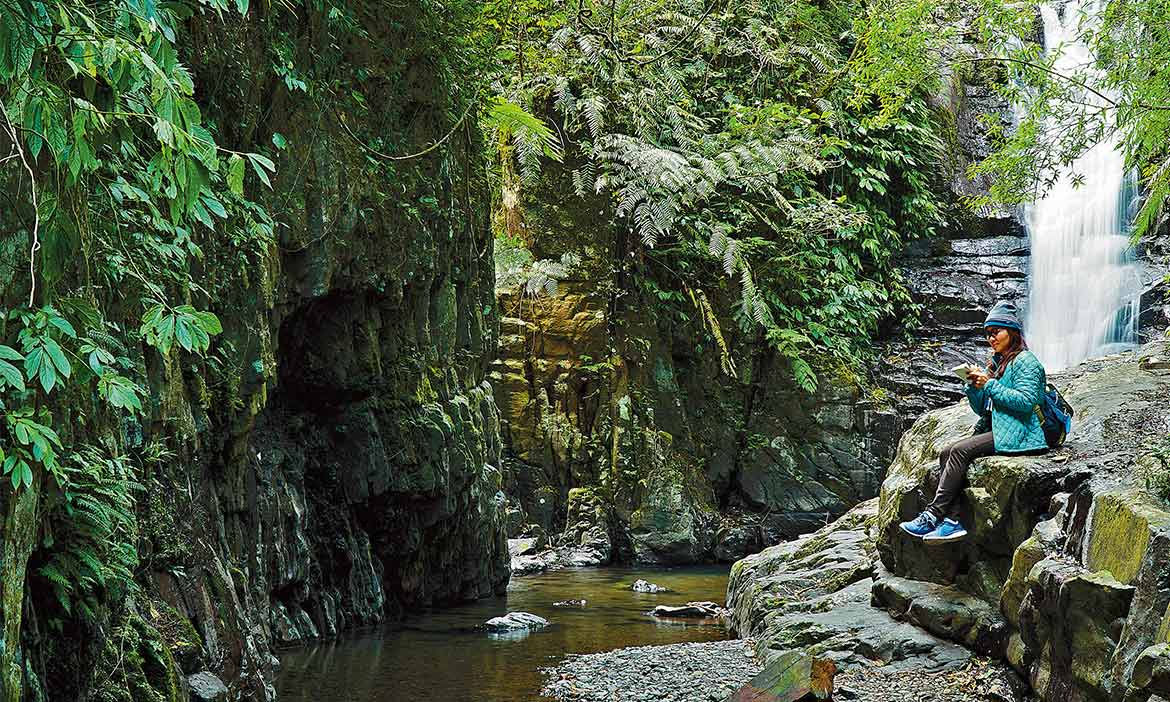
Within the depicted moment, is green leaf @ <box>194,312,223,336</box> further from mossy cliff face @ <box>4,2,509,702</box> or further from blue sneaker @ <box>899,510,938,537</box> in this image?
blue sneaker @ <box>899,510,938,537</box>

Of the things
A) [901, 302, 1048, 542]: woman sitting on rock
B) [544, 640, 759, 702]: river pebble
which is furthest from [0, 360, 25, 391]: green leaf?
[901, 302, 1048, 542]: woman sitting on rock

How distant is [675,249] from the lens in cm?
Answer: 2023

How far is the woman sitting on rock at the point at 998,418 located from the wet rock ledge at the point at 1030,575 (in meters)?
0.13

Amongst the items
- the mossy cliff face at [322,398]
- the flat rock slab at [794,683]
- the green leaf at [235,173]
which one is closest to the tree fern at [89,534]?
the mossy cliff face at [322,398]

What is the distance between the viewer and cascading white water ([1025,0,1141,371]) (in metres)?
18.8

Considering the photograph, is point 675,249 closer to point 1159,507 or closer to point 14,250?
point 1159,507

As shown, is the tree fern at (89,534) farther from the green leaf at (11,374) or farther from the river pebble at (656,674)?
the river pebble at (656,674)

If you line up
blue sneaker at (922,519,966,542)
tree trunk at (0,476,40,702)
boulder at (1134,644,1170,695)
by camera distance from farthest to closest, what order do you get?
blue sneaker at (922,519,966,542), boulder at (1134,644,1170,695), tree trunk at (0,476,40,702)

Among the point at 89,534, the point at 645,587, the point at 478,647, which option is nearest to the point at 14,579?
the point at 89,534

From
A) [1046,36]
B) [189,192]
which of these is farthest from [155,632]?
[1046,36]

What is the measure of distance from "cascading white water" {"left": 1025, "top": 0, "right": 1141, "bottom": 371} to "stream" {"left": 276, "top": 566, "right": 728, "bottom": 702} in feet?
31.6

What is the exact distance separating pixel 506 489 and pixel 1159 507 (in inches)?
573

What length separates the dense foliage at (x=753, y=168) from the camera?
57.6 feet

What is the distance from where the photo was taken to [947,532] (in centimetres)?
736
